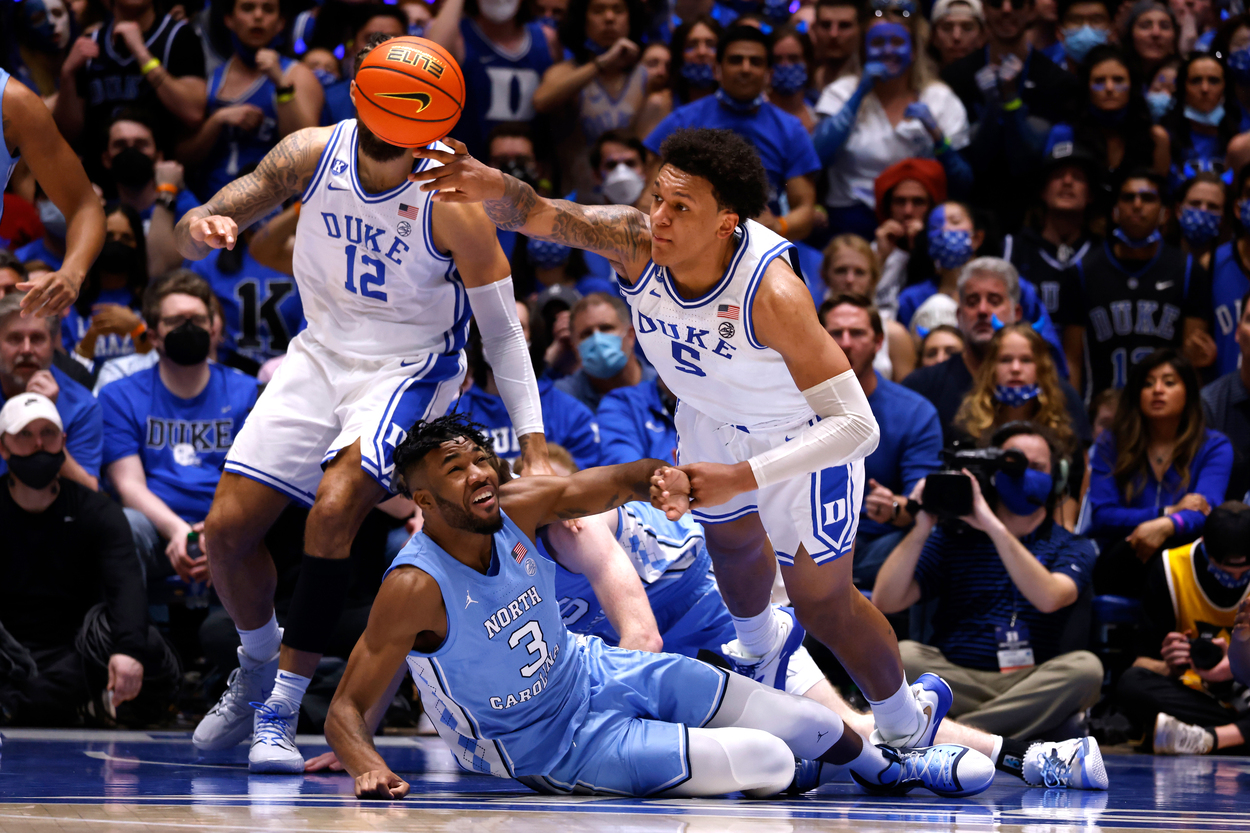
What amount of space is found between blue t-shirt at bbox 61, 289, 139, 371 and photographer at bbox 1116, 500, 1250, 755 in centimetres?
519

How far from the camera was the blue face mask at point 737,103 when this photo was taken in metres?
7.85

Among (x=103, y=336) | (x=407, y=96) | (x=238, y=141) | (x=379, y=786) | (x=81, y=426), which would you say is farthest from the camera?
(x=238, y=141)

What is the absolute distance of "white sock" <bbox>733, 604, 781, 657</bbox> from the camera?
4.43 meters

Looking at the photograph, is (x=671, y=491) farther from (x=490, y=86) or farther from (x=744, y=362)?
(x=490, y=86)

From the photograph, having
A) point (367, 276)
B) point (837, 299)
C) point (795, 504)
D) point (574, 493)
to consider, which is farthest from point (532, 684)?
point (837, 299)

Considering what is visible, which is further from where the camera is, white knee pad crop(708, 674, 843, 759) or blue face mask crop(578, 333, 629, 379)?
blue face mask crop(578, 333, 629, 379)

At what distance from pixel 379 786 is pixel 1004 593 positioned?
313cm

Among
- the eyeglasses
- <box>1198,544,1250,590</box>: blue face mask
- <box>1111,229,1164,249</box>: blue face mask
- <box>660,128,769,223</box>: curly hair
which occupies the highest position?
<box>660,128,769,223</box>: curly hair

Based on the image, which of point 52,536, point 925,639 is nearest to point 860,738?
point 925,639

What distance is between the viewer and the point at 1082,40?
900cm

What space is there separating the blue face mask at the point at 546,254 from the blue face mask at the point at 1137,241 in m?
3.16

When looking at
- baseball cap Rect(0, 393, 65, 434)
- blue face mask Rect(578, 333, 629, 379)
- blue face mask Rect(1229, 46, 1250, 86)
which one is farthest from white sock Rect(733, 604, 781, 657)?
blue face mask Rect(1229, 46, 1250, 86)

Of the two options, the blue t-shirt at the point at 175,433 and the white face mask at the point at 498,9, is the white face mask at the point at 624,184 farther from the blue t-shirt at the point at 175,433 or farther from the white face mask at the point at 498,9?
the blue t-shirt at the point at 175,433

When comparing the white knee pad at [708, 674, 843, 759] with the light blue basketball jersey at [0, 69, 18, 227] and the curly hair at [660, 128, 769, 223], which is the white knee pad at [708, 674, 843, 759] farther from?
the light blue basketball jersey at [0, 69, 18, 227]
